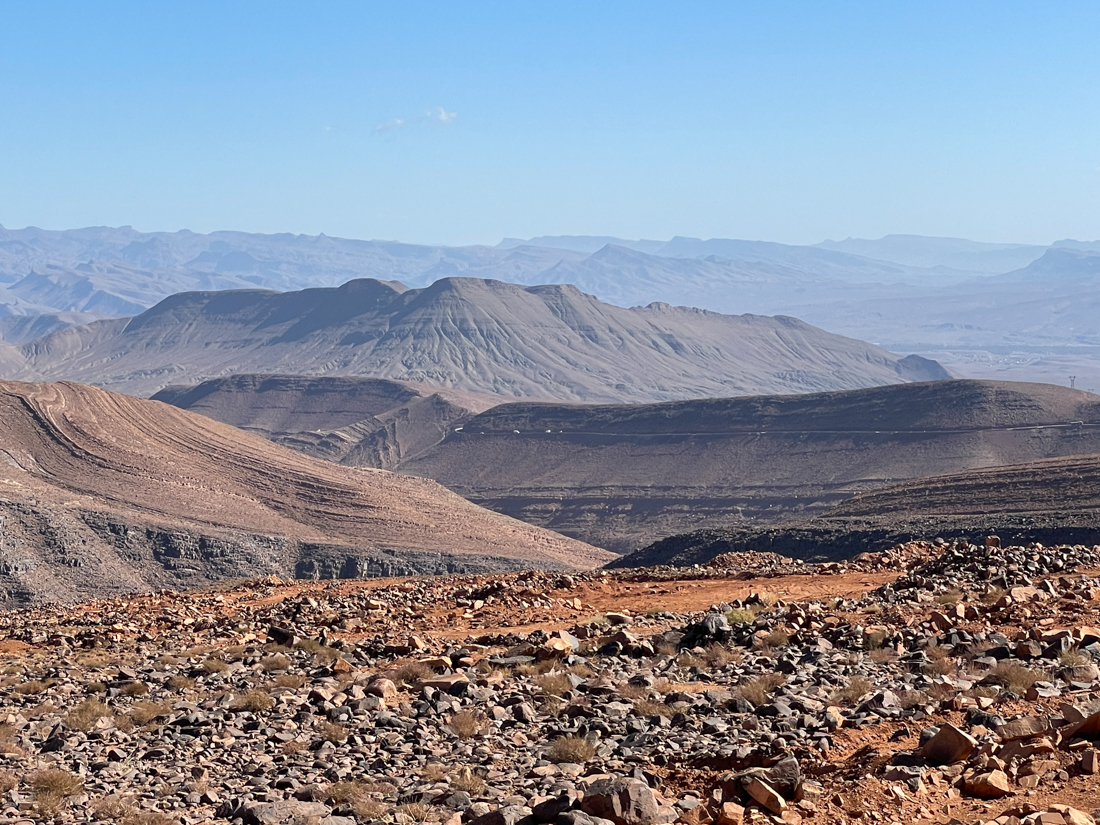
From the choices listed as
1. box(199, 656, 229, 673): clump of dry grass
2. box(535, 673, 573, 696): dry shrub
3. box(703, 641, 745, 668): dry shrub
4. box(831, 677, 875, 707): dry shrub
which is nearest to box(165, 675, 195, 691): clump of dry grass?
box(199, 656, 229, 673): clump of dry grass

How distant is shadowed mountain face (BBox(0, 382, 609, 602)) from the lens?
4809 cm

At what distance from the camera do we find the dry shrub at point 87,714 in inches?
436

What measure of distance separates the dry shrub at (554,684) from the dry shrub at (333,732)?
6.62 ft

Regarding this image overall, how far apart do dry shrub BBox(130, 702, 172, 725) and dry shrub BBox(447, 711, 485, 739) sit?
114 inches

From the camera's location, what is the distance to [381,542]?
56656 millimetres

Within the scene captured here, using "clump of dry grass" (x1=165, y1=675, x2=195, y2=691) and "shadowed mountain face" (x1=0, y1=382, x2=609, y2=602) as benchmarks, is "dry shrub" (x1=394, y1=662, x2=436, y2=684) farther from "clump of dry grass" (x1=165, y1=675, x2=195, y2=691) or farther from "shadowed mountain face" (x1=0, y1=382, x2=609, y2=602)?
"shadowed mountain face" (x1=0, y1=382, x2=609, y2=602)

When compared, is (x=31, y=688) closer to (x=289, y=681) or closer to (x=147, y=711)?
(x=147, y=711)

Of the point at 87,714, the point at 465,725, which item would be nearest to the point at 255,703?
the point at 87,714

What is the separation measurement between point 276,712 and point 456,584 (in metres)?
11.0

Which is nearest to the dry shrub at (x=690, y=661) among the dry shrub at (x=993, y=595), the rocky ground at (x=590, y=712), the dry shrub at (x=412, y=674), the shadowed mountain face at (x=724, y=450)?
the rocky ground at (x=590, y=712)

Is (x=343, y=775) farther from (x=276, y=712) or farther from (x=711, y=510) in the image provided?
(x=711, y=510)

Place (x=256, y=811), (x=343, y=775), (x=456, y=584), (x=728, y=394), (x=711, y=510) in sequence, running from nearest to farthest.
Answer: (x=256, y=811) → (x=343, y=775) → (x=456, y=584) → (x=711, y=510) → (x=728, y=394)

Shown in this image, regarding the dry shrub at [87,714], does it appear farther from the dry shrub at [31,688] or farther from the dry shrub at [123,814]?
the dry shrub at [123,814]

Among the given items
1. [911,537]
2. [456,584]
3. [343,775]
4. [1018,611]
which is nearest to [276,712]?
[343,775]
